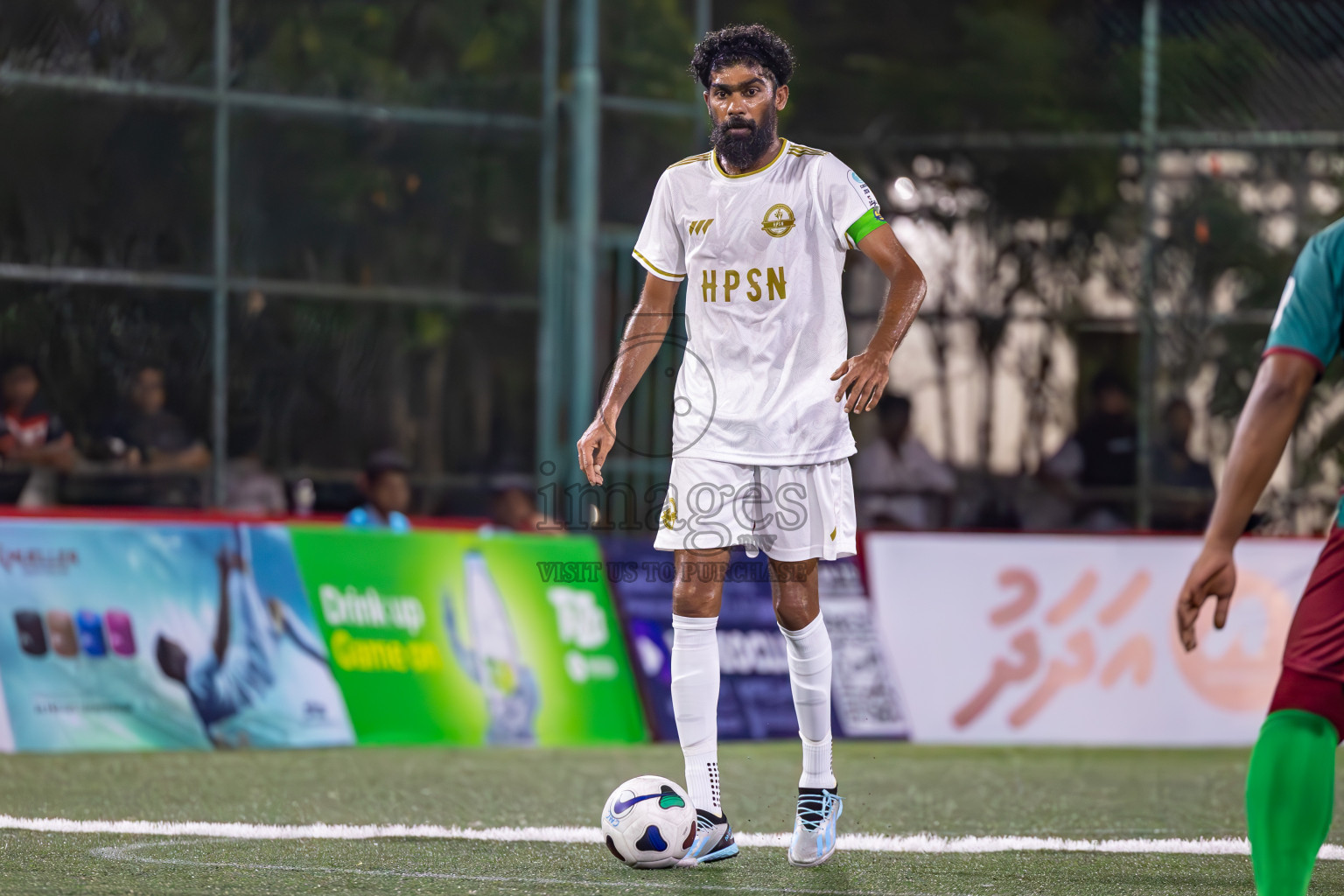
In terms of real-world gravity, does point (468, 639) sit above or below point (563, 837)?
below

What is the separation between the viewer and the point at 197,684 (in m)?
8.98

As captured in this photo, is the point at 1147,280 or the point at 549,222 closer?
the point at 1147,280

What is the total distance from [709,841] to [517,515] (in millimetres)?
6456

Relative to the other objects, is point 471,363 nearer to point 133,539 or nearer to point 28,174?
point 28,174

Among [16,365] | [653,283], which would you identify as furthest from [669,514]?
[16,365]

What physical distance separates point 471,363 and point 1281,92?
21.0 ft

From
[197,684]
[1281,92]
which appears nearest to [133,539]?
[197,684]

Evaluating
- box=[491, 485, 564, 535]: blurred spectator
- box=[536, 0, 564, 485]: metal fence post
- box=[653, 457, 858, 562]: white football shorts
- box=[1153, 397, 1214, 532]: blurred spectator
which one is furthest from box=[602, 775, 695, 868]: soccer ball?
box=[1153, 397, 1214, 532]: blurred spectator

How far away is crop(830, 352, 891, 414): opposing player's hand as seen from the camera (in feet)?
17.7

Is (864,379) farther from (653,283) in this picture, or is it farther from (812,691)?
(812,691)

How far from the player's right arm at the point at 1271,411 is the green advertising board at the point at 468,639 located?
6338mm

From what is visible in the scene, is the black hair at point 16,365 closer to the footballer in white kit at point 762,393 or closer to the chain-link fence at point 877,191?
the chain-link fence at point 877,191

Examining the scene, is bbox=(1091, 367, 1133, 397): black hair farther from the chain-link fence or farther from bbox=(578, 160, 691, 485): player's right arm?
bbox=(578, 160, 691, 485): player's right arm

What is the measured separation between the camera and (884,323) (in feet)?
18.1
